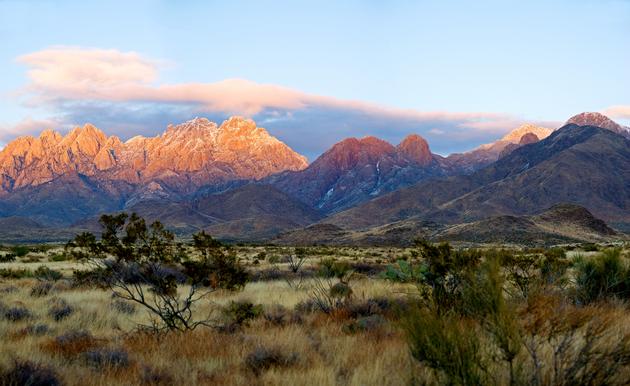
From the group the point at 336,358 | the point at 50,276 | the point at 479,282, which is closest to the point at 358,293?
the point at 336,358

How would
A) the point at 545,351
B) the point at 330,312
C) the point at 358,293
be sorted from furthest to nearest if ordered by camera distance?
the point at 358,293 → the point at 330,312 → the point at 545,351

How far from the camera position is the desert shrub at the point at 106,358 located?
6632 mm

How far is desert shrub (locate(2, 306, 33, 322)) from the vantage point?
10.6m

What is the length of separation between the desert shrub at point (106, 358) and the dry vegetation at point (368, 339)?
21mm

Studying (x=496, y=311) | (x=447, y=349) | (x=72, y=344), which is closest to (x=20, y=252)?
(x=72, y=344)

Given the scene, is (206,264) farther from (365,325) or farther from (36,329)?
(365,325)

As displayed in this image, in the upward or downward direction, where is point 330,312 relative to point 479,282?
downward

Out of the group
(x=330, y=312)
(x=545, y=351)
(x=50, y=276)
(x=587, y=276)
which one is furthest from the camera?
(x=50, y=276)

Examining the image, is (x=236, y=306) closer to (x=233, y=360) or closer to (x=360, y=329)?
(x=360, y=329)

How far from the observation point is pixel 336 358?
7.02 metres

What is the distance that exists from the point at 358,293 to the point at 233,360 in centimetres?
778

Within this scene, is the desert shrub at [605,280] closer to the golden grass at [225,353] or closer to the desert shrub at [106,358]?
the golden grass at [225,353]

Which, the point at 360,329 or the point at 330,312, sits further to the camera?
the point at 330,312

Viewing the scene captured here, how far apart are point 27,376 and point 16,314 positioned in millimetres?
5941
